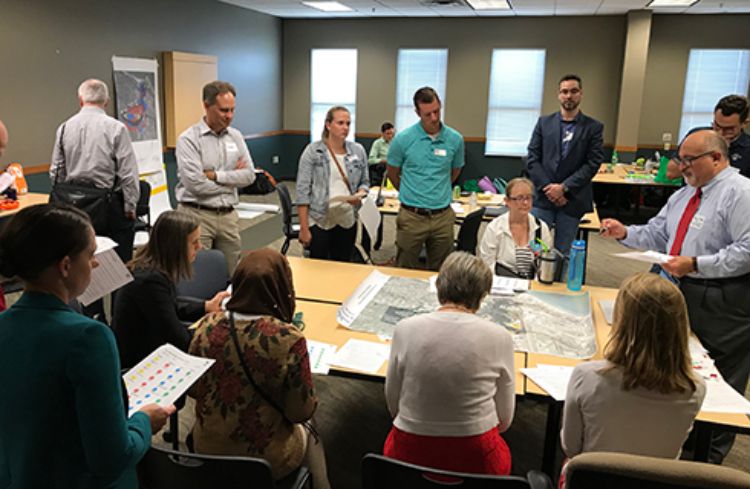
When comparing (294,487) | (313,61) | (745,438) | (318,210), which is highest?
(313,61)

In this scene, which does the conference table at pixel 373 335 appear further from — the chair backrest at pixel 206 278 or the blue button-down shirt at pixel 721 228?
the blue button-down shirt at pixel 721 228

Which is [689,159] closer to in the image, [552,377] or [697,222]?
[697,222]

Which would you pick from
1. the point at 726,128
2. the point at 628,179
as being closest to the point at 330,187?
the point at 726,128

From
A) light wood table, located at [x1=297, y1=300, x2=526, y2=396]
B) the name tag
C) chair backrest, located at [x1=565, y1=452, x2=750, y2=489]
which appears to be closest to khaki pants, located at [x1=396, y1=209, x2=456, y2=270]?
light wood table, located at [x1=297, y1=300, x2=526, y2=396]

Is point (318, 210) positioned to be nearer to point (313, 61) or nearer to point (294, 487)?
point (294, 487)

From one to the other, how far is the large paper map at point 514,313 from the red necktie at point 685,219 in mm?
460

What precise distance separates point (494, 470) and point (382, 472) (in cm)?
43

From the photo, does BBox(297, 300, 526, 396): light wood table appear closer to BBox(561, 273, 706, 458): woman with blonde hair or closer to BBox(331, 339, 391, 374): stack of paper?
BBox(331, 339, 391, 374): stack of paper

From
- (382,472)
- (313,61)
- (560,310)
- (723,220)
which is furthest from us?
(313,61)

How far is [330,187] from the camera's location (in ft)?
12.3

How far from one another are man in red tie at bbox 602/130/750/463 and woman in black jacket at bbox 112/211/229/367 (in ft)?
6.79

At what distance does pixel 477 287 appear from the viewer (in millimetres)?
1864

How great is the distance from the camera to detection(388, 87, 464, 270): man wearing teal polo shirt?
3859mm

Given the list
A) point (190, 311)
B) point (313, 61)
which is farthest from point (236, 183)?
point (313, 61)
